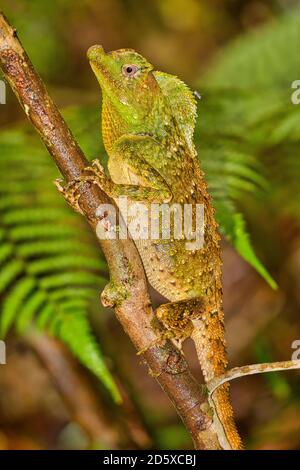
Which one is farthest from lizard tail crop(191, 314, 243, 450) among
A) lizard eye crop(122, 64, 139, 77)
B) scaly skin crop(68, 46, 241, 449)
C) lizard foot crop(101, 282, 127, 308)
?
lizard eye crop(122, 64, 139, 77)

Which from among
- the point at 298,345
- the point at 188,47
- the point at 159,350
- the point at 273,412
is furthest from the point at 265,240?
the point at 188,47

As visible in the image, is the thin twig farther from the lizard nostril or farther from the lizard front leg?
the lizard nostril

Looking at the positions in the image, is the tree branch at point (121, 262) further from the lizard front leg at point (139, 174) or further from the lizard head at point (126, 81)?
the lizard head at point (126, 81)

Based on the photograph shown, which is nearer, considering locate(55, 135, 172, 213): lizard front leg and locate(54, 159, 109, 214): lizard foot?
locate(54, 159, 109, 214): lizard foot

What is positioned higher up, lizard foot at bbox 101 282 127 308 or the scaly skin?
the scaly skin

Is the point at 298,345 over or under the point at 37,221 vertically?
under

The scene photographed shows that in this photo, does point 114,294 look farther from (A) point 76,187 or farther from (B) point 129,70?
(B) point 129,70

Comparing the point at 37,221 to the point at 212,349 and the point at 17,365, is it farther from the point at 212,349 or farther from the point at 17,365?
the point at 17,365

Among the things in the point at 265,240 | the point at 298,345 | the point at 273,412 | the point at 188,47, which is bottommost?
the point at 273,412
